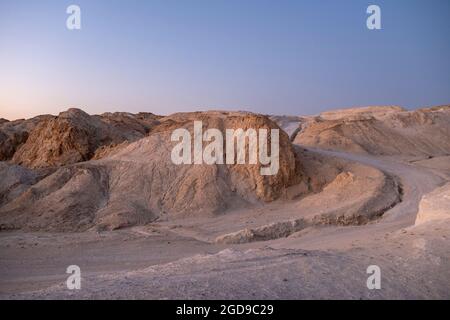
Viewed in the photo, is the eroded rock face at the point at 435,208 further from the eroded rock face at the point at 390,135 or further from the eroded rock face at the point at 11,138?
the eroded rock face at the point at 11,138

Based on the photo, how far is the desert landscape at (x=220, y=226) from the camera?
4171 millimetres

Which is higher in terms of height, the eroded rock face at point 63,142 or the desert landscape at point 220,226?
the eroded rock face at point 63,142

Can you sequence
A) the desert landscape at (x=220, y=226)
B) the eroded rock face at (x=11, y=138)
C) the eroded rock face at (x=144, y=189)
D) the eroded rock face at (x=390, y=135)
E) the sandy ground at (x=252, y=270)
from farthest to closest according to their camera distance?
1. the eroded rock face at (x=11, y=138)
2. the eroded rock face at (x=390, y=135)
3. the eroded rock face at (x=144, y=189)
4. the desert landscape at (x=220, y=226)
5. the sandy ground at (x=252, y=270)

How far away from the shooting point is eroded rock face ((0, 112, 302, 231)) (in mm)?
12766

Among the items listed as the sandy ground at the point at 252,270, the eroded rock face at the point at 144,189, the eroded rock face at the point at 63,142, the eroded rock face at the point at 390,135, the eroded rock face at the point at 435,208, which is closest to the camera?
the sandy ground at the point at 252,270

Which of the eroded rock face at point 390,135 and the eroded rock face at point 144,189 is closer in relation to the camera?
the eroded rock face at point 144,189

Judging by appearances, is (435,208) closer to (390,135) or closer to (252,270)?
(252,270)

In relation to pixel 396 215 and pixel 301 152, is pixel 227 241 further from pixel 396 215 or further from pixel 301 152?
pixel 301 152

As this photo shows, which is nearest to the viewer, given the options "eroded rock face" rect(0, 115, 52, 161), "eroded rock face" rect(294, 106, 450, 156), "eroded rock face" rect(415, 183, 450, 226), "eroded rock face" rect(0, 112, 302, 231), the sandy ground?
the sandy ground

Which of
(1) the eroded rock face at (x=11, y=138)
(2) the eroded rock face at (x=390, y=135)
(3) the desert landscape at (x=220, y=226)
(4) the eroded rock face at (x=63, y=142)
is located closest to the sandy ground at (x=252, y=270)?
(3) the desert landscape at (x=220, y=226)

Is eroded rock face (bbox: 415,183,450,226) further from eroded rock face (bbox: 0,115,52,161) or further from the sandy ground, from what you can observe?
eroded rock face (bbox: 0,115,52,161)

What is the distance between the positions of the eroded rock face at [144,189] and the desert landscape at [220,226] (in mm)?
44

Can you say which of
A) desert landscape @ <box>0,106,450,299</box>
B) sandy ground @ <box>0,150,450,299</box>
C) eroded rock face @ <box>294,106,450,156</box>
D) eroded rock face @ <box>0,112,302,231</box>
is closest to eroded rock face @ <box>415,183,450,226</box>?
desert landscape @ <box>0,106,450,299</box>

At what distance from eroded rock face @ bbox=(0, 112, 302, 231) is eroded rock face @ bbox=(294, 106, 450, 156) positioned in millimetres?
10728
